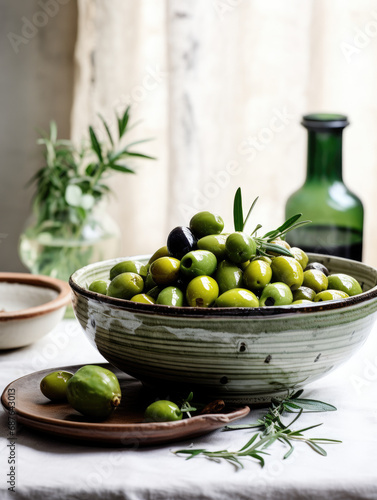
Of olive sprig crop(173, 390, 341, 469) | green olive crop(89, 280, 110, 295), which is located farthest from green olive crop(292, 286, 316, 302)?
green olive crop(89, 280, 110, 295)

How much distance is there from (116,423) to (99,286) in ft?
0.57

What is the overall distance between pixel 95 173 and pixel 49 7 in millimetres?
929

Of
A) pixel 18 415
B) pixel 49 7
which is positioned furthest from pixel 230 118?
pixel 18 415

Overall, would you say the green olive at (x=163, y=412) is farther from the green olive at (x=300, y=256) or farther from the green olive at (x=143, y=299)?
the green olive at (x=300, y=256)

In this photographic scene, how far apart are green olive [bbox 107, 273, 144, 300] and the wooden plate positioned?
4.5 inches

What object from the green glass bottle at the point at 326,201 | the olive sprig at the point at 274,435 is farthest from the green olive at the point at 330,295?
the green glass bottle at the point at 326,201

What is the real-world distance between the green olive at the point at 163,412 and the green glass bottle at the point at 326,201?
0.69m

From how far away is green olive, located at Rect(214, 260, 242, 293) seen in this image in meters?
0.75

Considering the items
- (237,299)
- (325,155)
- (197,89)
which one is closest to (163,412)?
(237,299)

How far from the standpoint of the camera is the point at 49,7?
6.66 feet

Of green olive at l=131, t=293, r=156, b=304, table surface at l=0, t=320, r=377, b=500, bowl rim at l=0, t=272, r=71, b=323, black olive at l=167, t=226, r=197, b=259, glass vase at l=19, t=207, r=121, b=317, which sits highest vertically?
black olive at l=167, t=226, r=197, b=259

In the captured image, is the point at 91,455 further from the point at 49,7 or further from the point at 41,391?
the point at 49,7

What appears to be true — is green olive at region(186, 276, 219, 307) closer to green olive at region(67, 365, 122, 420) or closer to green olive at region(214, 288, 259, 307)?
green olive at region(214, 288, 259, 307)

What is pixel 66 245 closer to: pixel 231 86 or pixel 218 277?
pixel 218 277
